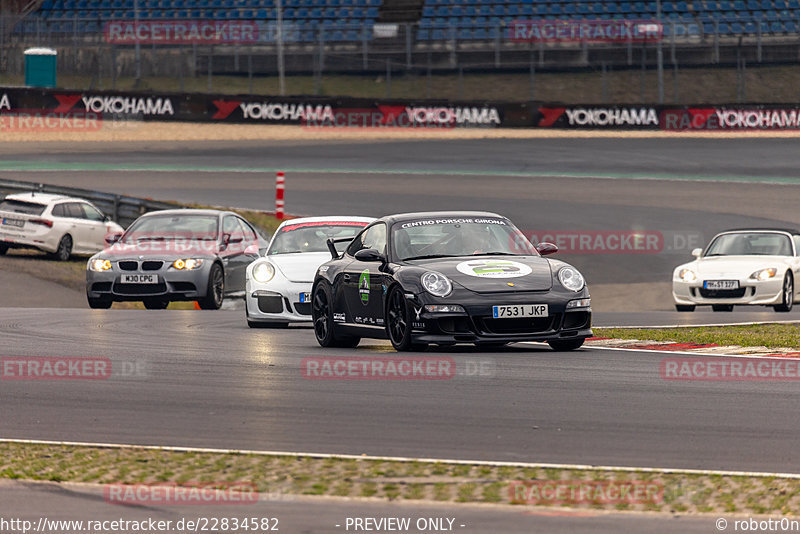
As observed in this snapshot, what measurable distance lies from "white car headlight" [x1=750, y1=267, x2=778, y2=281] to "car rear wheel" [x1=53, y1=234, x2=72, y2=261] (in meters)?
11.9

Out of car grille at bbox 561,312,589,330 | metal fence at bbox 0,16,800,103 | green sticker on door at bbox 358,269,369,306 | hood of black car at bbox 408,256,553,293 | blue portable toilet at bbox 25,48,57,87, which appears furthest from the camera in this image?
metal fence at bbox 0,16,800,103

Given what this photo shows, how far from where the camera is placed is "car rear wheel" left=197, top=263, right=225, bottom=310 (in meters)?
17.2

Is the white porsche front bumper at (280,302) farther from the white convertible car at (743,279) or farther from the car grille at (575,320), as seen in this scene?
the white convertible car at (743,279)

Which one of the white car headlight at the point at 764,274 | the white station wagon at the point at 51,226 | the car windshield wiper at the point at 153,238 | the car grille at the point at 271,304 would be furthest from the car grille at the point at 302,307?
the white station wagon at the point at 51,226

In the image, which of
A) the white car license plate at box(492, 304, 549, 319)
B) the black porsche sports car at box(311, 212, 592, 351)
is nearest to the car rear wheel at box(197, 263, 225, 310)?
the black porsche sports car at box(311, 212, 592, 351)

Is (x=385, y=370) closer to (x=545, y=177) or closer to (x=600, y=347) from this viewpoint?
(x=600, y=347)

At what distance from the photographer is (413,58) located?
5131 centimetres

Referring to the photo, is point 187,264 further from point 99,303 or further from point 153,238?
point 99,303

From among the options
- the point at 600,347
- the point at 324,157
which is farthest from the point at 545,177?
the point at 600,347

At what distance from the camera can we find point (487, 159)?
123 ft

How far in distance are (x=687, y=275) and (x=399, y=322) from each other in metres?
8.72

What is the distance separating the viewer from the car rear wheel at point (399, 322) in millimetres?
10773

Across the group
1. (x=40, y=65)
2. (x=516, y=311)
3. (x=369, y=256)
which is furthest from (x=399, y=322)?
(x=40, y=65)

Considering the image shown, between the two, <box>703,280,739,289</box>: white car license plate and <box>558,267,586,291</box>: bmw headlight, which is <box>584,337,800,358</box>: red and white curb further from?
<box>703,280,739,289</box>: white car license plate
